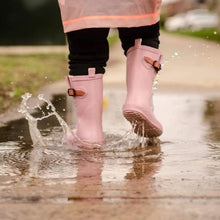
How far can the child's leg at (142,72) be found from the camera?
244 cm

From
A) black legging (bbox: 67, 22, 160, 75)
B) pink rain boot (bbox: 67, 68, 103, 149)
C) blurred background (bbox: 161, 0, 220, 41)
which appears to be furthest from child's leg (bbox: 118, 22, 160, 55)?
blurred background (bbox: 161, 0, 220, 41)

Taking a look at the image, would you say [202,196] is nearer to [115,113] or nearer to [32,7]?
[115,113]

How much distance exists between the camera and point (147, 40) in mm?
2518

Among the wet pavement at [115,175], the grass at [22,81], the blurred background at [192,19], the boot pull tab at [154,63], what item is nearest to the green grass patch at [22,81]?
the grass at [22,81]

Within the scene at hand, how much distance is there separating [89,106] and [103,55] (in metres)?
0.20

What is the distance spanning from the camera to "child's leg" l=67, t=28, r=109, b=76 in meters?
2.43

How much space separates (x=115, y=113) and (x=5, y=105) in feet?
2.57

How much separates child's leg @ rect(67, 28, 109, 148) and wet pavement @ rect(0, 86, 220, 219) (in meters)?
0.08

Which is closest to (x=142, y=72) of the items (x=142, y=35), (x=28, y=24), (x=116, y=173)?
(x=142, y=35)

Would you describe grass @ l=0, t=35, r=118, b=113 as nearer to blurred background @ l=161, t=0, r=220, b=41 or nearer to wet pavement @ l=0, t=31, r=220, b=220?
wet pavement @ l=0, t=31, r=220, b=220

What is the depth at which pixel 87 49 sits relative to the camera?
8.03ft

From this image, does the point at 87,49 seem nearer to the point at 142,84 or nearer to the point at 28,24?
the point at 142,84

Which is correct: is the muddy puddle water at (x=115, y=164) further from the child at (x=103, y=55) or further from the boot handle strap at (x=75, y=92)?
the boot handle strap at (x=75, y=92)

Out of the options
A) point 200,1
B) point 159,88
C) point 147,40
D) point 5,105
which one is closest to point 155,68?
point 147,40
